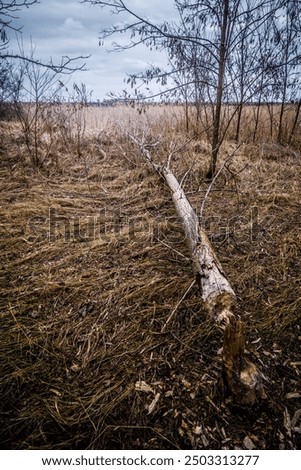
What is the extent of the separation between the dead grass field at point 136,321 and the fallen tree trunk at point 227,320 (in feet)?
0.29

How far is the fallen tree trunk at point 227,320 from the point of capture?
4.15 feet

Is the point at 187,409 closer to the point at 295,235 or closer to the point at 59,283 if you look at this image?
the point at 59,283

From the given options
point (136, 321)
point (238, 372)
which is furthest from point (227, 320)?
point (136, 321)

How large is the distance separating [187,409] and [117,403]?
365 millimetres

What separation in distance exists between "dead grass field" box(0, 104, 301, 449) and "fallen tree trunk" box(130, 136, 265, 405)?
90mm

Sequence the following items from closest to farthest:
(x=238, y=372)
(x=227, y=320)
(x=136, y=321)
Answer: (x=238, y=372) < (x=227, y=320) < (x=136, y=321)

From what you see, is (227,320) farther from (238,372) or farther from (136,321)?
(136,321)

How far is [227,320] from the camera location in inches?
55.0

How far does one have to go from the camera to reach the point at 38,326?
179 cm

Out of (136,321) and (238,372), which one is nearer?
(238,372)

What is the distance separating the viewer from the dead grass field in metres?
1.24

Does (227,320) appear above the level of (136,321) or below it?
above

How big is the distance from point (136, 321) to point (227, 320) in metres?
0.68
